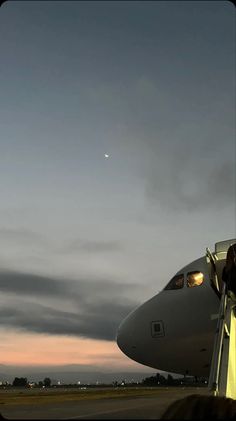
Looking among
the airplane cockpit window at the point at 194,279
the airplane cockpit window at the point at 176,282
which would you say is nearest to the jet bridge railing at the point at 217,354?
the airplane cockpit window at the point at 194,279

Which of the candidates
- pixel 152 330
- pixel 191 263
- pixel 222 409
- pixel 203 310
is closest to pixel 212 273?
pixel 203 310

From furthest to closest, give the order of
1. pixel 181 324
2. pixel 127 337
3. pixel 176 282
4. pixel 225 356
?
1. pixel 127 337
2. pixel 176 282
3. pixel 181 324
4. pixel 225 356

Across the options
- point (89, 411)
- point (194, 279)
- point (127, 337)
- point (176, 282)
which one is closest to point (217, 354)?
point (89, 411)

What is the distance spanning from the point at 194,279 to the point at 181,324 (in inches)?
62.0

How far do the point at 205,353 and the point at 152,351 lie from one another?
1.98m

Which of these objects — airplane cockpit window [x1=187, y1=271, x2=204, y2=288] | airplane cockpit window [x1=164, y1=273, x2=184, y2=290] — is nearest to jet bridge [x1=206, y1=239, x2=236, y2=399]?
airplane cockpit window [x1=187, y1=271, x2=204, y2=288]

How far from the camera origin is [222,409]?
575 centimetres

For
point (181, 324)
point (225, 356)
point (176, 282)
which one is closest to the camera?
point (225, 356)

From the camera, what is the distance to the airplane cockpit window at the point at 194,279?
15852mm

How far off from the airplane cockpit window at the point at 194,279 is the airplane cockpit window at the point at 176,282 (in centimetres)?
40

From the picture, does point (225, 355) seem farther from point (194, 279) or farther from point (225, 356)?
point (194, 279)

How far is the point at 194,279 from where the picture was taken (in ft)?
52.7

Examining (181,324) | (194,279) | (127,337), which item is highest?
(194,279)

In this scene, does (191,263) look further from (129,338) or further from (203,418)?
(203,418)
